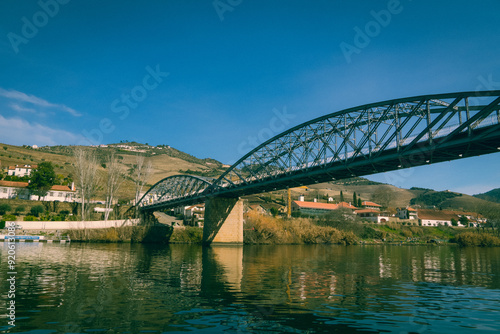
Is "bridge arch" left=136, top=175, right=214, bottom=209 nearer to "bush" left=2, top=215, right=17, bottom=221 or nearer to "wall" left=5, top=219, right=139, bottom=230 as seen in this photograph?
"wall" left=5, top=219, right=139, bottom=230

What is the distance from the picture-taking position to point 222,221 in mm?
66562

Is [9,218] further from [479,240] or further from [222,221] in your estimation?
[479,240]

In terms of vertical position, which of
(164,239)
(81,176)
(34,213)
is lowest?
(164,239)

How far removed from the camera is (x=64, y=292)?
1698 cm

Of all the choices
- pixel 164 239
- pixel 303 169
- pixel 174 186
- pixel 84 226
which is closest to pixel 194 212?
pixel 174 186

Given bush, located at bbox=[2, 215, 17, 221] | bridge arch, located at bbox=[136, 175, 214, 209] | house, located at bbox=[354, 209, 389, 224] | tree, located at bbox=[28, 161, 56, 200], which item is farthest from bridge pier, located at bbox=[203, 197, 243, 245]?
house, located at bbox=[354, 209, 389, 224]

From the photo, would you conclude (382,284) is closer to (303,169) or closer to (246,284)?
(246,284)

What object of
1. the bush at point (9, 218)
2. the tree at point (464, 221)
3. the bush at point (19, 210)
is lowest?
the bush at point (9, 218)

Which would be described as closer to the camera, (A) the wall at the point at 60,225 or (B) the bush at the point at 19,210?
(A) the wall at the point at 60,225

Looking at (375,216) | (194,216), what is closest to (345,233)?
(194,216)

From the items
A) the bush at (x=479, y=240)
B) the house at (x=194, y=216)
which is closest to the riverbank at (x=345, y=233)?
the bush at (x=479, y=240)

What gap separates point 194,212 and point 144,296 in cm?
8653

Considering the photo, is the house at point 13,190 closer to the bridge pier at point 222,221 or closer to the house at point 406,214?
the bridge pier at point 222,221

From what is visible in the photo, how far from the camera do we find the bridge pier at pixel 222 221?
214 feet
